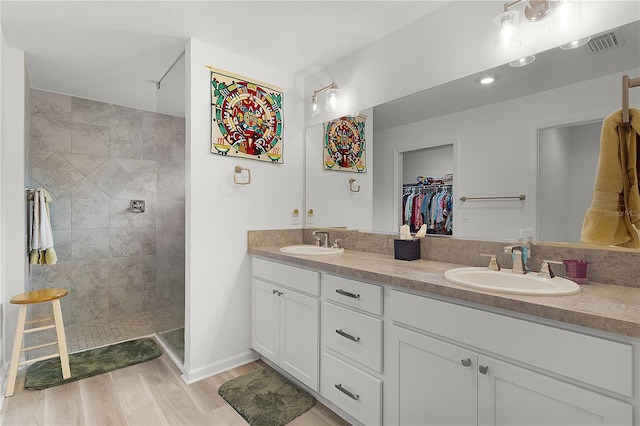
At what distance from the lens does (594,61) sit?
1.40 metres

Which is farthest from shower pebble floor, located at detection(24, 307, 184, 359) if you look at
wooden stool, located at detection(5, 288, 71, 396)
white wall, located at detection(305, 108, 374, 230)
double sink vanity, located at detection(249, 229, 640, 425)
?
white wall, located at detection(305, 108, 374, 230)

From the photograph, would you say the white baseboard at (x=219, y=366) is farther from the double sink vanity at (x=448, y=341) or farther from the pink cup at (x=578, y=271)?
the pink cup at (x=578, y=271)

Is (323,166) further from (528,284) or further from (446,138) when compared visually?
(528,284)

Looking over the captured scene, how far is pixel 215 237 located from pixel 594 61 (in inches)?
91.9

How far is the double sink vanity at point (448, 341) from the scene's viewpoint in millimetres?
960

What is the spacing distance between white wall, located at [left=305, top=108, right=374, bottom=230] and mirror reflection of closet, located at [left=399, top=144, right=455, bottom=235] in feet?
1.05

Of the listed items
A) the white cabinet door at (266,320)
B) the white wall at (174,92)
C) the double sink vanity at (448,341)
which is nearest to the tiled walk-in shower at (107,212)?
the white wall at (174,92)

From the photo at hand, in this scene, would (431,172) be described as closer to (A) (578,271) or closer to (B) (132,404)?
(A) (578,271)

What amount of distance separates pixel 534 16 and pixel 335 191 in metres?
1.62

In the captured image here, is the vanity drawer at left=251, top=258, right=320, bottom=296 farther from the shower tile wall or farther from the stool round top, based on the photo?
the stool round top

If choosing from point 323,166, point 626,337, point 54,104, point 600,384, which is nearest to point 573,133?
point 626,337

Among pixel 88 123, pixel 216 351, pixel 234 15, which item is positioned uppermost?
pixel 234 15

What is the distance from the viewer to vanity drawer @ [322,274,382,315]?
5.15 ft

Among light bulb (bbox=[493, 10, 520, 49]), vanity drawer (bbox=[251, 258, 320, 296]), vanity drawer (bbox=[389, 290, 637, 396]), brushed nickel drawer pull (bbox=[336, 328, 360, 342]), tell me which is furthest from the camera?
vanity drawer (bbox=[251, 258, 320, 296])
